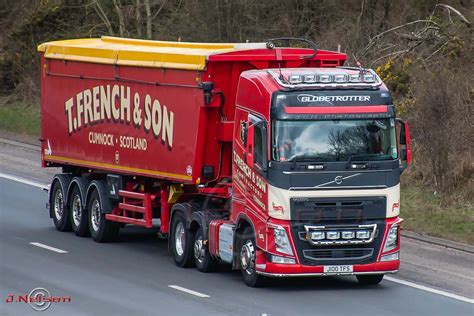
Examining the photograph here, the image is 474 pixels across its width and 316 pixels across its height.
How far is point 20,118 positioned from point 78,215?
16.5 metres

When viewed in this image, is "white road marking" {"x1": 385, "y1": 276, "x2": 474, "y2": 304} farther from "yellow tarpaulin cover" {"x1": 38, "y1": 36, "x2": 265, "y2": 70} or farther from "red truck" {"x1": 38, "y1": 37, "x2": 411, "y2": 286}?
"yellow tarpaulin cover" {"x1": 38, "y1": 36, "x2": 265, "y2": 70}

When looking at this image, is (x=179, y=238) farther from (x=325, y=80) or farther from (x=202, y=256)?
(x=325, y=80)

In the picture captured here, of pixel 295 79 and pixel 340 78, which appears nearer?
pixel 295 79

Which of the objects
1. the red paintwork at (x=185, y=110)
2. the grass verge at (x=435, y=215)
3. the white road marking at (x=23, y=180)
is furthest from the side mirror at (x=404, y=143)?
the white road marking at (x=23, y=180)

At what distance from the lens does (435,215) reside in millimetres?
25047

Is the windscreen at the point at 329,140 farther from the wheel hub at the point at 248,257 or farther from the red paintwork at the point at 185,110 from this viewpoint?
the wheel hub at the point at 248,257

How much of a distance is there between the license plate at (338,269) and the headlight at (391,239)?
0.63 m

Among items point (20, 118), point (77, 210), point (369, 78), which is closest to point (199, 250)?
point (369, 78)

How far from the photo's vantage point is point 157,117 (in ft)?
71.2

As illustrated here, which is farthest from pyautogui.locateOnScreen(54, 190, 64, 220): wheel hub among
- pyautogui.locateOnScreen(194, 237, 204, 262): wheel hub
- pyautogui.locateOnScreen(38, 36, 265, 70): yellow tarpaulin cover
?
pyautogui.locateOnScreen(194, 237, 204, 262): wheel hub

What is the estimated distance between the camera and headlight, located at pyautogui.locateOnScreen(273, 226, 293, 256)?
18109 millimetres

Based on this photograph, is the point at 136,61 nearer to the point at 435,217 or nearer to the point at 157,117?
the point at 157,117

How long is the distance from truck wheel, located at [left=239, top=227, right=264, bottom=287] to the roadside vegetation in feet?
19.0

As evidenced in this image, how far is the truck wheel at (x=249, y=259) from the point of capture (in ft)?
61.3
